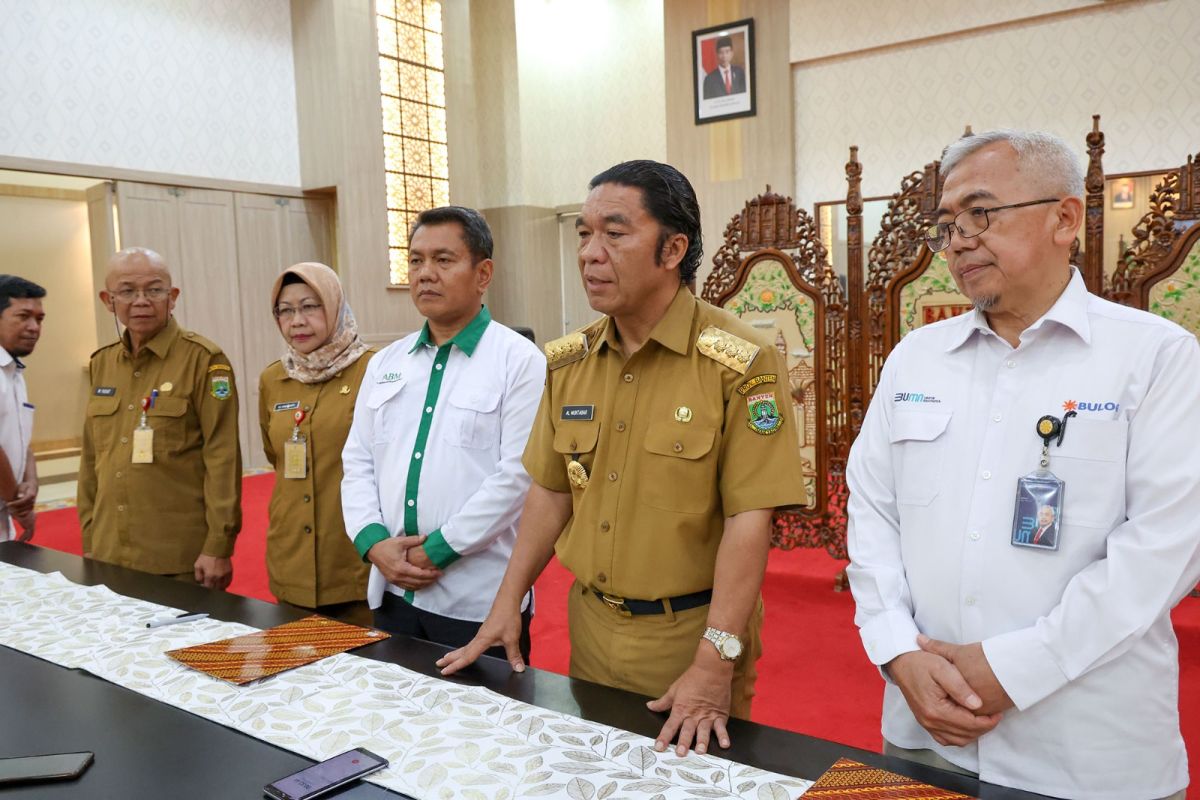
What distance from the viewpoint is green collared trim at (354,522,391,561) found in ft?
6.88

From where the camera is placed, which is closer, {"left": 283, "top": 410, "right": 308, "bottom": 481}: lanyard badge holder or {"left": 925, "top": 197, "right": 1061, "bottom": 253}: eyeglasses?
{"left": 925, "top": 197, "right": 1061, "bottom": 253}: eyeglasses

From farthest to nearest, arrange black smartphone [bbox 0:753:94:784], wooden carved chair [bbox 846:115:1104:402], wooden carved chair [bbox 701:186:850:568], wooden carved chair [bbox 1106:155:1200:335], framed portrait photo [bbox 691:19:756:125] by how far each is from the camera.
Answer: framed portrait photo [bbox 691:19:756:125] → wooden carved chair [bbox 701:186:850:568] → wooden carved chair [bbox 846:115:1104:402] → wooden carved chair [bbox 1106:155:1200:335] → black smartphone [bbox 0:753:94:784]

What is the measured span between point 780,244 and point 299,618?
3.34 m

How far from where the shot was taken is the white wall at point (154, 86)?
6555mm

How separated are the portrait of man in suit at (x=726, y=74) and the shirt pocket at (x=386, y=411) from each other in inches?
248

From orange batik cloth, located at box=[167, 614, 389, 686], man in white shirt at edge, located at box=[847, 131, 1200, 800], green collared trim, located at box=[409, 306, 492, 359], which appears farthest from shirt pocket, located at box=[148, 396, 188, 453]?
man in white shirt at edge, located at box=[847, 131, 1200, 800]

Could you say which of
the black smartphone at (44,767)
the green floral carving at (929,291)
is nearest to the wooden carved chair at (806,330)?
the green floral carving at (929,291)

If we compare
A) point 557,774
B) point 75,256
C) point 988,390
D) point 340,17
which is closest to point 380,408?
point 557,774

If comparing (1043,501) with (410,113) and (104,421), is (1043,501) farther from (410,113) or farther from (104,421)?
(410,113)

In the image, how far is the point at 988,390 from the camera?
4.69 ft

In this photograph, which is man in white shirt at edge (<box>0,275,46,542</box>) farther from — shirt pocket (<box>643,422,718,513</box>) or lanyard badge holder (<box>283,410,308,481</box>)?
shirt pocket (<box>643,422,718,513</box>)

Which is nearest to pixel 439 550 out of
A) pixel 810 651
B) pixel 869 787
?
pixel 869 787

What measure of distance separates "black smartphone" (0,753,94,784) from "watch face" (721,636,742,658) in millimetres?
923

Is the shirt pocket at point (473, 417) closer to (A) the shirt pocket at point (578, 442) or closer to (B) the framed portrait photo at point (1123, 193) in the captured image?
(A) the shirt pocket at point (578, 442)
